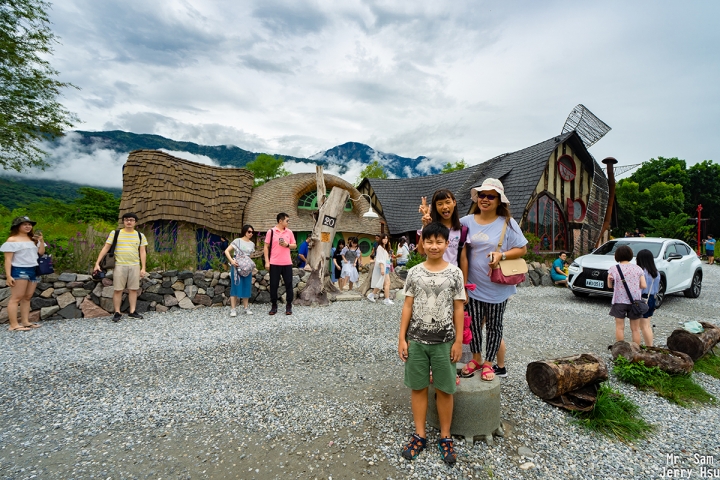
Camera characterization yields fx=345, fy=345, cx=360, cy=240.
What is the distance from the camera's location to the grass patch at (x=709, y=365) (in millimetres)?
3986

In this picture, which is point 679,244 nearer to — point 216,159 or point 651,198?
point 651,198

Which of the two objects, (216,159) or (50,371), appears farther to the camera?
(216,159)

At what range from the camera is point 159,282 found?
252 inches

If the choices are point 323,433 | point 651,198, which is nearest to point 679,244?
point 323,433

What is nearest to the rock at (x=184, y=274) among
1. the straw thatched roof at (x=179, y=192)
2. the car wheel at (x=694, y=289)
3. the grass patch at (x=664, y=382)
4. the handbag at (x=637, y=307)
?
the straw thatched roof at (x=179, y=192)

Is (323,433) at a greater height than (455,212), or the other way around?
(455,212)

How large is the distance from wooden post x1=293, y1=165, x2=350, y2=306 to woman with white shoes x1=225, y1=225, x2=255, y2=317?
3.86 ft

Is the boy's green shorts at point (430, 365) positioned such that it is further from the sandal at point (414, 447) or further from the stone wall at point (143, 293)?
the stone wall at point (143, 293)

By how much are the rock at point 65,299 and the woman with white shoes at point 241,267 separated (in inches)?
101

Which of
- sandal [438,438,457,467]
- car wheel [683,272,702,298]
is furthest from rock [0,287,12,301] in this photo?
car wheel [683,272,702,298]

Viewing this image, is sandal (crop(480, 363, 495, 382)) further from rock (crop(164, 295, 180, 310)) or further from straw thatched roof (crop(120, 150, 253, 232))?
straw thatched roof (crop(120, 150, 253, 232))

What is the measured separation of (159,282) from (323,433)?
5216mm

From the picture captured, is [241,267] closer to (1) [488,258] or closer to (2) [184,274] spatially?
(2) [184,274]

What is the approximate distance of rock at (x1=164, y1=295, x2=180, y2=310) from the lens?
21.1 feet
